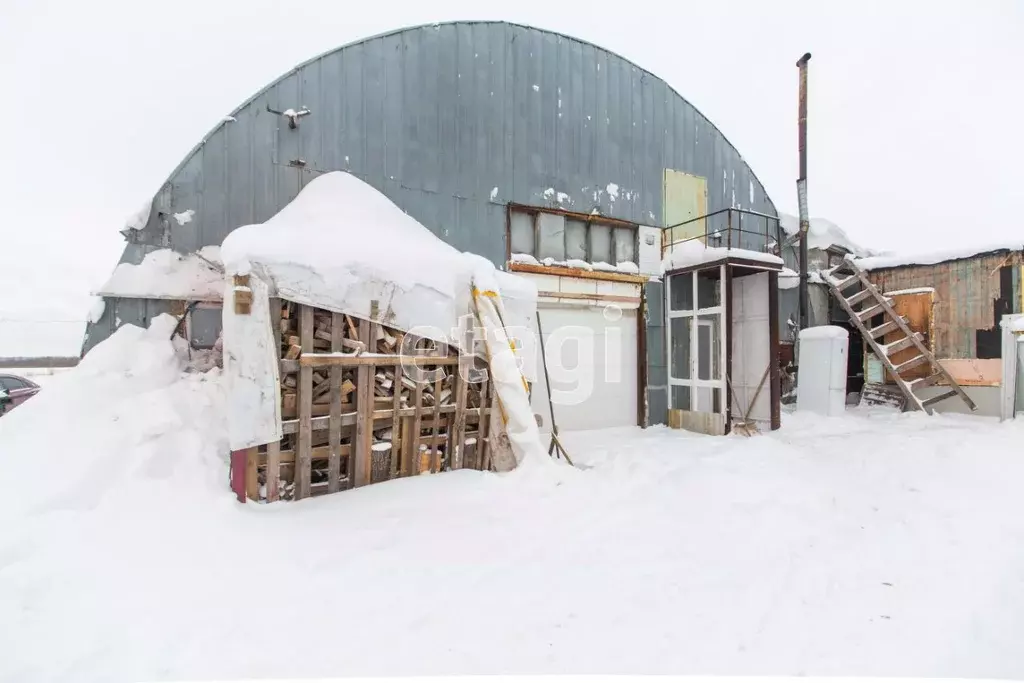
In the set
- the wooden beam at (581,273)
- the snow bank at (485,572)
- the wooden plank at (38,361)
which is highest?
the wooden beam at (581,273)

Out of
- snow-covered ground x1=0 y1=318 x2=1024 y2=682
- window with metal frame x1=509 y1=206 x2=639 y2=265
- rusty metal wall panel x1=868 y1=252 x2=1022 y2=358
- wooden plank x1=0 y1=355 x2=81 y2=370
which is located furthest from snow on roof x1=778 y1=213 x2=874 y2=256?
wooden plank x1=0 y1=355 x2=81 y2=370

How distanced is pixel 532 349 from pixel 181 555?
14.2ft

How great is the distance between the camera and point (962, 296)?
9523 mm

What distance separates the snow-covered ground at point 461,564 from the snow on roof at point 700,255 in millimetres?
4297

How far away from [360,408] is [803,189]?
448 inches

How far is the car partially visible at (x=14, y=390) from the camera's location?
844cm

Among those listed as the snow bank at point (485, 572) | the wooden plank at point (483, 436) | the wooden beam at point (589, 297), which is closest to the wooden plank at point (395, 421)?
the snow bank at point (485, 572)

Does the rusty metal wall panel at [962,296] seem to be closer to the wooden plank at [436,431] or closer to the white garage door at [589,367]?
the white garage door at [589,367]

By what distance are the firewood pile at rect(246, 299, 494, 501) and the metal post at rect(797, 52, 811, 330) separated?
9.04 metres

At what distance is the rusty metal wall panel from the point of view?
359 inches

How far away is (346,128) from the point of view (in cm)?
683

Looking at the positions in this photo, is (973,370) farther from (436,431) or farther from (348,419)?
(348,419)

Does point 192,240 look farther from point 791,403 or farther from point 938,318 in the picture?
point 938,318

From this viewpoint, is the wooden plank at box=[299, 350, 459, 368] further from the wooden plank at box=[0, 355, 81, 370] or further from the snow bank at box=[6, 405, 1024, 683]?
the wooden plank at box=[0, 355, 81, 370]
